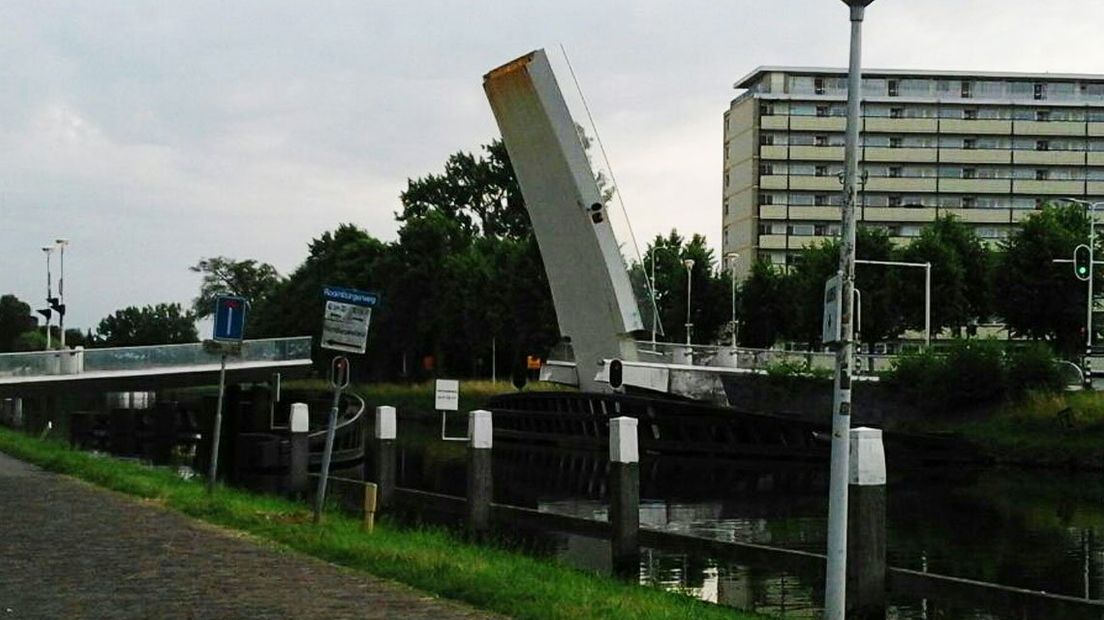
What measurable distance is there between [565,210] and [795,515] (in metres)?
14.0

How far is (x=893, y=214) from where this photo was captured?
10375cm

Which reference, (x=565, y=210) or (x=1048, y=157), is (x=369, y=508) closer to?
(x=565, y=210)

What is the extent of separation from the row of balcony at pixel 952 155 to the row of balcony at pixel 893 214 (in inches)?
133

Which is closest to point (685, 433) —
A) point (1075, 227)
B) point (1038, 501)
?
point (1038, 501)

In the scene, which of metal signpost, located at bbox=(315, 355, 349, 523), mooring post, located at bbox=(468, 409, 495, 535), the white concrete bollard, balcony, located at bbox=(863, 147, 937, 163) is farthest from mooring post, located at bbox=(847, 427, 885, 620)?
balcony, located at bbox=(863, 147, 937, 163)

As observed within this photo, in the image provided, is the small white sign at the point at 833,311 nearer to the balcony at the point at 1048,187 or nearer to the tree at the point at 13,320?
the balcony at the point at 1048,187

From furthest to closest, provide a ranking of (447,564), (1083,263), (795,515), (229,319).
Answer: (1083,263), (795,515), (229,319), (447,564)

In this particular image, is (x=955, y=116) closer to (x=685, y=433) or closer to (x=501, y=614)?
(x=685, y=433)

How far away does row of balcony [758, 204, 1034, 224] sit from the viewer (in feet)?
340

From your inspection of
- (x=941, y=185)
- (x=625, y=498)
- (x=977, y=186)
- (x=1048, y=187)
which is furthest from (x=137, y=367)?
(x=1048, y=187)

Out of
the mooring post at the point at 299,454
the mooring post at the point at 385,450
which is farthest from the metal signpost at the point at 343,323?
the mooring post at the point at 299,454

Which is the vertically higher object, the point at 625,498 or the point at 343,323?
the point at 343,323

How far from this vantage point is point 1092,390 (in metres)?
38.1

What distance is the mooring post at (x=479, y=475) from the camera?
650 inches
